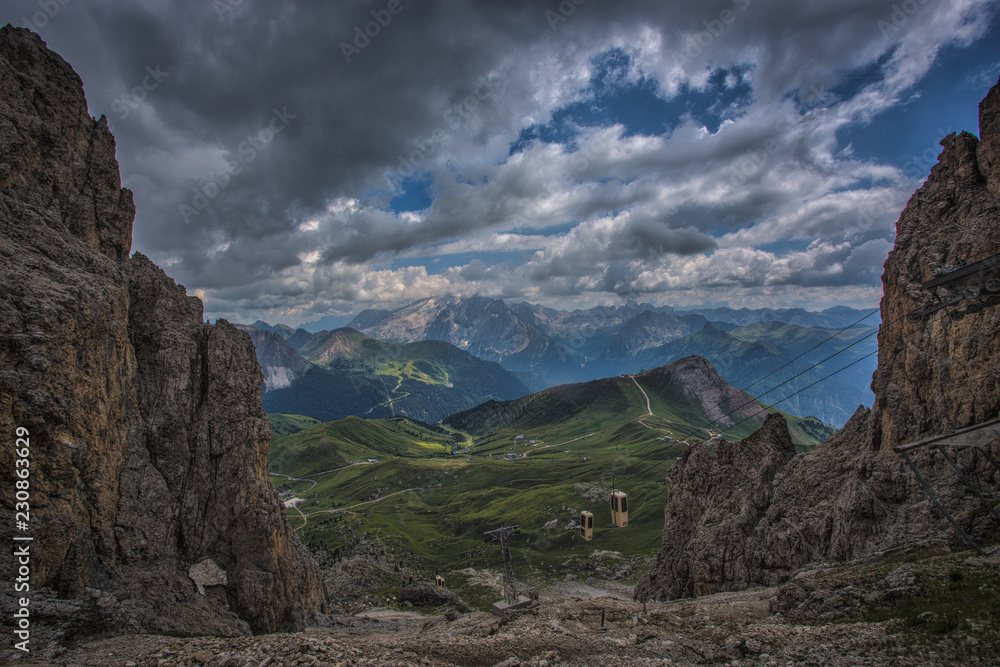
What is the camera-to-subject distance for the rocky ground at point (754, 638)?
19.6 m

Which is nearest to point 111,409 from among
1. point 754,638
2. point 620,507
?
point 754,638

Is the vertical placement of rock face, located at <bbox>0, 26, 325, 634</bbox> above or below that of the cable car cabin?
above

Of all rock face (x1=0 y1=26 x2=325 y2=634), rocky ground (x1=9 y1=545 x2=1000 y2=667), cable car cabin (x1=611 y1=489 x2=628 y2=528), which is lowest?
cable car cabin (x1=611 y1=489 x2=628 y2=528)

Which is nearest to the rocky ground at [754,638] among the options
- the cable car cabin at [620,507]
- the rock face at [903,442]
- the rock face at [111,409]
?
the rock face at [903,442]

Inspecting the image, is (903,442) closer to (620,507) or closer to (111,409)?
(620,507)

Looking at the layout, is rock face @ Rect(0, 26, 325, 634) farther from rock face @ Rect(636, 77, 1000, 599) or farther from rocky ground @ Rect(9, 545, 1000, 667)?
rock face @ Rect(636, 77, 1000, 599)

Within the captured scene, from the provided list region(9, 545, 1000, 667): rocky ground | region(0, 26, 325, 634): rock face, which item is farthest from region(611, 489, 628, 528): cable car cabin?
region(0, 26, 325, 634): rock face

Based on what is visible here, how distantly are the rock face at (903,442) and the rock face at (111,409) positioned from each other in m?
53.0

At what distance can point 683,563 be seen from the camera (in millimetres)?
A: 59188

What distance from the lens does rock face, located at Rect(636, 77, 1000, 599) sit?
36906mm

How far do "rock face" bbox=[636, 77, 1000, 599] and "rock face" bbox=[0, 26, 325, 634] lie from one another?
174ft

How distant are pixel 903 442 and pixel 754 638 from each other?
31437 mm

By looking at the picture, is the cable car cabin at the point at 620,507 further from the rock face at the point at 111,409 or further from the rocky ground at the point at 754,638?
the rock face at the point at 111,409

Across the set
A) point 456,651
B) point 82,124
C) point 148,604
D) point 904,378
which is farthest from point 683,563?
point 82,124
